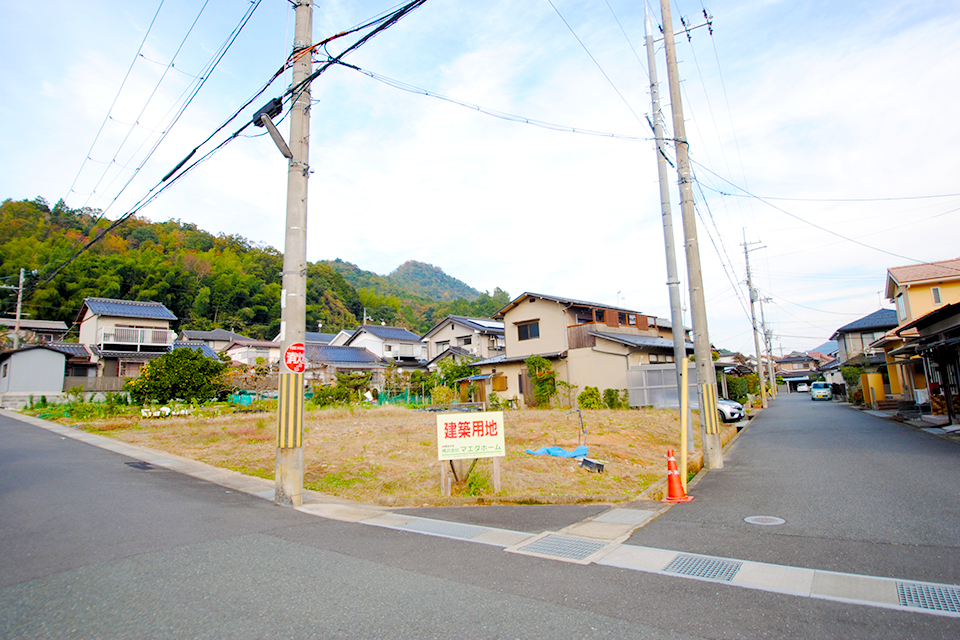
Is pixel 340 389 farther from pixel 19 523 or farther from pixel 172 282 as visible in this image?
pixel 172 282

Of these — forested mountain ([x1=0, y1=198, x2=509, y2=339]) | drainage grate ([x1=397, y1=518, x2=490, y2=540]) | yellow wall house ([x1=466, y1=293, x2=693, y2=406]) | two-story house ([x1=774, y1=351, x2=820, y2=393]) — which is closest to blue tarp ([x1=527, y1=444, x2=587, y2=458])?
drainage grate ([x1=397, y1=518, x2=490, y2=540])

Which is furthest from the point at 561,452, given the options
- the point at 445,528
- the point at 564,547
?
the point at 564,547

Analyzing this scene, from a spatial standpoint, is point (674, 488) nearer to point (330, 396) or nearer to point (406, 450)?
point (406, 450)

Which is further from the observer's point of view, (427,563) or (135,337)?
(135,337)

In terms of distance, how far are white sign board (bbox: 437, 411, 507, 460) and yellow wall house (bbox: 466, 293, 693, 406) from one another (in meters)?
18.2

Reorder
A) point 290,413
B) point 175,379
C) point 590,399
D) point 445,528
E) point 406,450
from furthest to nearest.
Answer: point 175,379 < point 590,399 < point 406,450 < point 290,413 < point 445,528

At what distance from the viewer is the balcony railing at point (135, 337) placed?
124 ft

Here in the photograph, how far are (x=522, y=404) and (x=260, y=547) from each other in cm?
2362

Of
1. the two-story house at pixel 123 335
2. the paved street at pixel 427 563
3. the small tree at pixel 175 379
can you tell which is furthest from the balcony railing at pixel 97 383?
the paved street at pixel 427 563

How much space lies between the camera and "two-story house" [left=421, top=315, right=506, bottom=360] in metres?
39.2

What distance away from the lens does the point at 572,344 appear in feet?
88.7

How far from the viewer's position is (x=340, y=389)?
2762 cm

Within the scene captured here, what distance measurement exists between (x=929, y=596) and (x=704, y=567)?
5.05 feet

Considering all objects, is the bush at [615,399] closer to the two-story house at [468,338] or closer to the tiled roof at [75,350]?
the two-story house at [468,338]
